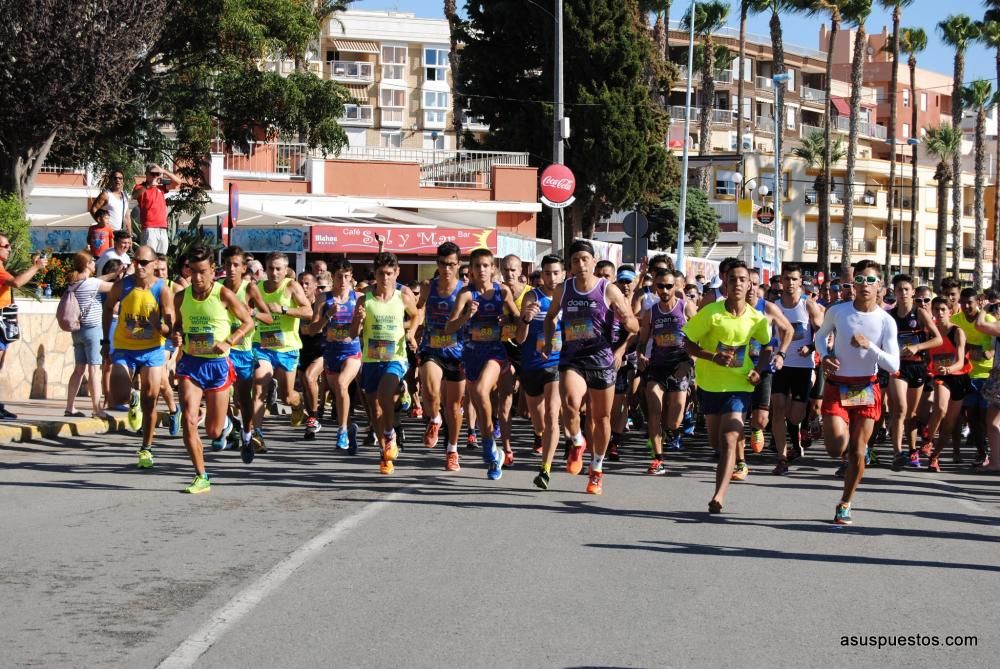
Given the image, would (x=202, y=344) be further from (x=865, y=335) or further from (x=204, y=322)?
Answer: (x=865, y=335)

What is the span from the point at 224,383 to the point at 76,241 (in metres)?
17.2

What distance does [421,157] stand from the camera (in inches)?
1718

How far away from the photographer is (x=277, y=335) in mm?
14727

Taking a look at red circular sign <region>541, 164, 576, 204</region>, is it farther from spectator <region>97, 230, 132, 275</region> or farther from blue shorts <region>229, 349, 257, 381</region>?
blue shorts <region>229, 349, 257, 381</region>

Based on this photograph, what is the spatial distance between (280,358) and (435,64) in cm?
7154

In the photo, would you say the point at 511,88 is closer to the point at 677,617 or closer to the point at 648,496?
the point at 648,496

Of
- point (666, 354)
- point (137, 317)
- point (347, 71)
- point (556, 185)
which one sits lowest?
point (666, 354)

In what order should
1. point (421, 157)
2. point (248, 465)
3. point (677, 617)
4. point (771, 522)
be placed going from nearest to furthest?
point (677, 617) → point (771, 522) → point (248, 465) → point (421, 157)

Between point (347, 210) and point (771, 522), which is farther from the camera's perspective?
point (347, 210)

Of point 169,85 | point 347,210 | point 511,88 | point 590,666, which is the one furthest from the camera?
point 511,88

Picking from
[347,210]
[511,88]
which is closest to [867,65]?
[511,88]

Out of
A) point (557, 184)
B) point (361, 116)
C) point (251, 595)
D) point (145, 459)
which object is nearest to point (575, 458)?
point (145, 459)

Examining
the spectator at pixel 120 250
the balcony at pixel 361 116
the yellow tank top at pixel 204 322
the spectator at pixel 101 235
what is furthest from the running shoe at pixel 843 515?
the balcony at pixel 361 116

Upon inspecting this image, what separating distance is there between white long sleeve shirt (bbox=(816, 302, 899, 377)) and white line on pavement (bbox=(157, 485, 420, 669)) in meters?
3.73
